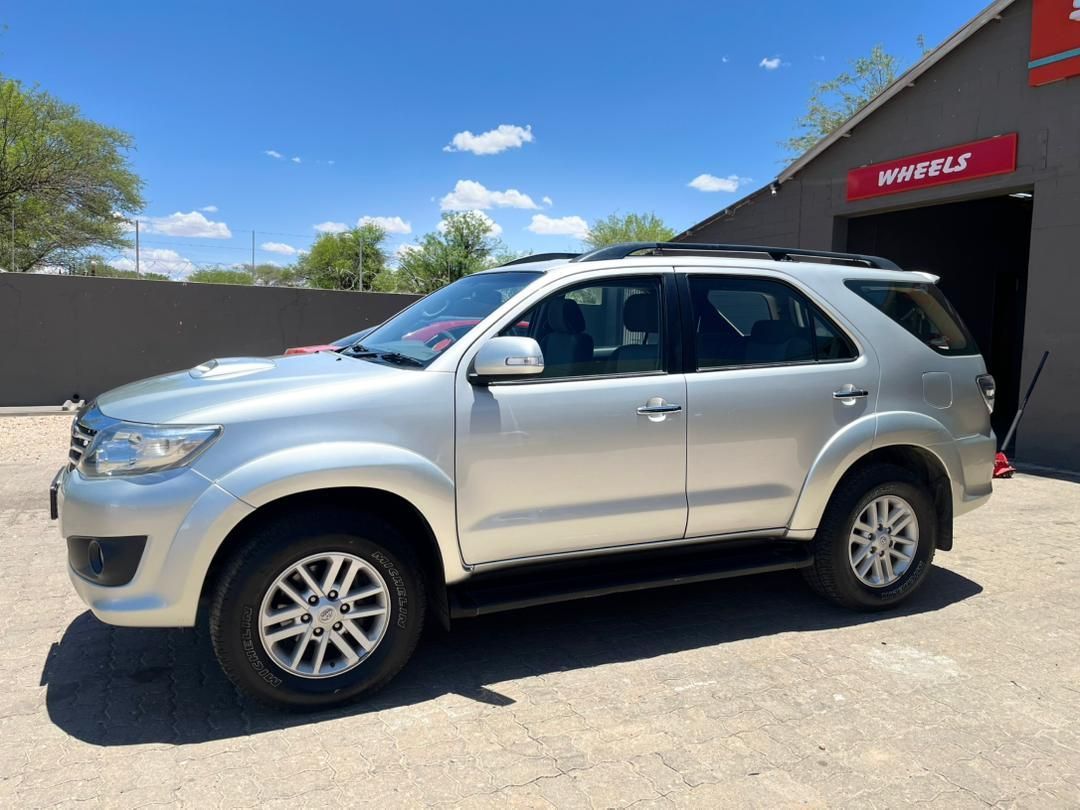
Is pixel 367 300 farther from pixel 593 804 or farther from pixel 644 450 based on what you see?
pixel 593 804

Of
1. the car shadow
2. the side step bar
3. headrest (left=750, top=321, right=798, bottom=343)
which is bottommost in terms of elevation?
the car shadow

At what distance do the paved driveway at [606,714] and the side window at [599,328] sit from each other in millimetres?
1416

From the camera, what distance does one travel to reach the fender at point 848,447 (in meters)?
4.04

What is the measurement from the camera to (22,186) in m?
24.2

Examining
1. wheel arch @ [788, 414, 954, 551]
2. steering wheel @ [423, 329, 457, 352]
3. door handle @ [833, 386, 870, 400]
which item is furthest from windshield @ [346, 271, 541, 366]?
wheel arch @ [788, 414, 954, 551]

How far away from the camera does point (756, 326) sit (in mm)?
4156

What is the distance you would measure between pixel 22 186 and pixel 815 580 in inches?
1094

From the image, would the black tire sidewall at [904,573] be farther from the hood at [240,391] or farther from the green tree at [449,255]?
the green tree at [449,255]

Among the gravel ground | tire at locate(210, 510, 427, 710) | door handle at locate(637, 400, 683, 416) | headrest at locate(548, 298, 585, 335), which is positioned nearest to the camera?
tire at locate(210, 510, 427, 710)

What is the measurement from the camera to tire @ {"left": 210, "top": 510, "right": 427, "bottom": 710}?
9.84ft

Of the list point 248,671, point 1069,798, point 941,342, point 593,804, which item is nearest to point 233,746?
point 248,671

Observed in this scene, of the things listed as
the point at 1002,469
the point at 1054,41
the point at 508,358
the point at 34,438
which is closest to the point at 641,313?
the point at 508,358

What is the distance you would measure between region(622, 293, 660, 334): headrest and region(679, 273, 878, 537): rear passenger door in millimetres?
178

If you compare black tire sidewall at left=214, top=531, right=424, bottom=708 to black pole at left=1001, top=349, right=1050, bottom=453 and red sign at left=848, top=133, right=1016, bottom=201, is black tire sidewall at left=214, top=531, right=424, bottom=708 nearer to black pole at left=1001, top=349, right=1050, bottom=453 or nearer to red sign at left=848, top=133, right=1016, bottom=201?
black pole at left=1001, top=349, right=1050, bottom=453
